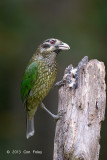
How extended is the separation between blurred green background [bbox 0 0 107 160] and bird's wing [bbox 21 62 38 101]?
292 cm

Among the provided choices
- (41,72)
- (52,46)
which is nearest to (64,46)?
(52,46)

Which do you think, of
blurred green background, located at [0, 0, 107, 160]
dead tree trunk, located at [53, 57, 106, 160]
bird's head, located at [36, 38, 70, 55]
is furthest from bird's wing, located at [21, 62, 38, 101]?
blurred green background, located at [0, 0, 107, 160]

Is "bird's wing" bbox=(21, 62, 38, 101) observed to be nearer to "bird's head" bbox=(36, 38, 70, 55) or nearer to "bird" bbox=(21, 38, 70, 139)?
"bird" bbox=(21, 38, 70, 139)

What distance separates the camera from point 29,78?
6.82m

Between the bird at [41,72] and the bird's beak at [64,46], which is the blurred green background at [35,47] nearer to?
the bird at [41,72]

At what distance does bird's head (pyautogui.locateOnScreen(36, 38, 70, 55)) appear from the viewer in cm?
663

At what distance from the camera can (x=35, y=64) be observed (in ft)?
22.4

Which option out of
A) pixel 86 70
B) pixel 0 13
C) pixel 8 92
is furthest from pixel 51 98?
pixel 86 70

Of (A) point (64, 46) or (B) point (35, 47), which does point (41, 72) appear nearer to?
(A) point (64, 46)

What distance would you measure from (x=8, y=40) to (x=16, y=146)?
2519 mm

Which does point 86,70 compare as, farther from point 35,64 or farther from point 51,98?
point 51,98

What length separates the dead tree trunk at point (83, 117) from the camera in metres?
4.89

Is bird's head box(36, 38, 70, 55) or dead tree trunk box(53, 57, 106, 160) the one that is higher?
bird's head box(36, 38, 70, 55)

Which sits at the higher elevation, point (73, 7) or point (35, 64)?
point (73, 7)
